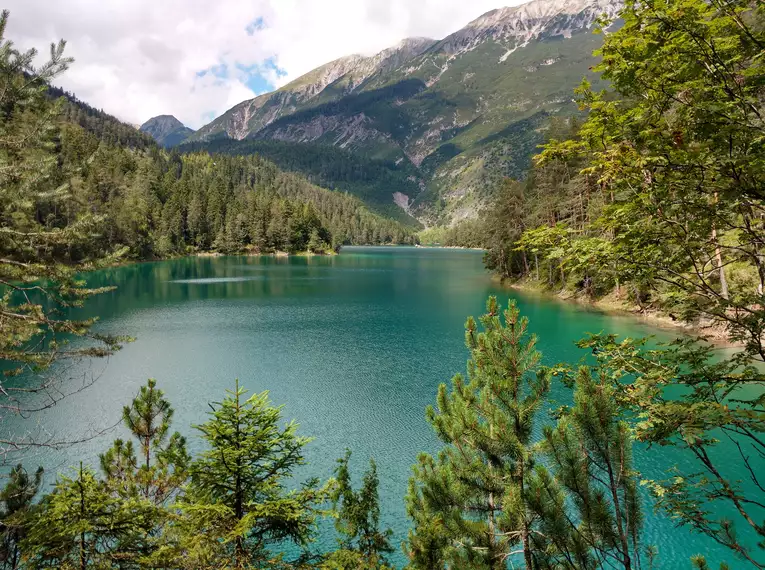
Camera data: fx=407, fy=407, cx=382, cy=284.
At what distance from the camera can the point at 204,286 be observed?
61969mm

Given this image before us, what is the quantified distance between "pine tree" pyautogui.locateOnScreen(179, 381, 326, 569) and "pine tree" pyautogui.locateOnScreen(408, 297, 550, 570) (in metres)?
1.97

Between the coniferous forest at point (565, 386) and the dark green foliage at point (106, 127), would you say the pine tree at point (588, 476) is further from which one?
the dark green foliage at point (106, 127)

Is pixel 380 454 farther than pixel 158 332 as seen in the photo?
No

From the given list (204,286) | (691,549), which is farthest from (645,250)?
(204,286)

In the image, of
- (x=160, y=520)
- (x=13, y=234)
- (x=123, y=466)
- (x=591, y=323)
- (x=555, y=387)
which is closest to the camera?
(x=160, y=520)

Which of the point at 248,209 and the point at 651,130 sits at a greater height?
the point at 248,209

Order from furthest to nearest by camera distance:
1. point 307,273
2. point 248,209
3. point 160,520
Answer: point 248,209
point 307,273
point 160,520

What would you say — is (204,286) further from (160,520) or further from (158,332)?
(160,520)

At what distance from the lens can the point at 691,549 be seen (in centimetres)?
1080

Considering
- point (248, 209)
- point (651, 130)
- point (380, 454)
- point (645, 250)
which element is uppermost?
point (248, 209)

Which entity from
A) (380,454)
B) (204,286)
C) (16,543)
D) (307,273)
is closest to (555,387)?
(380,454)

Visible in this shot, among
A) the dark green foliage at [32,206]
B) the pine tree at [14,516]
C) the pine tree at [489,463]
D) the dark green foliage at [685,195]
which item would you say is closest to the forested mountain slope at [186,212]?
the dark green foliage at [32,206]

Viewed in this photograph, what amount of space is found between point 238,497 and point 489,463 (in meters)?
3.80

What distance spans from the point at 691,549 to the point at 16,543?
47.7ft
